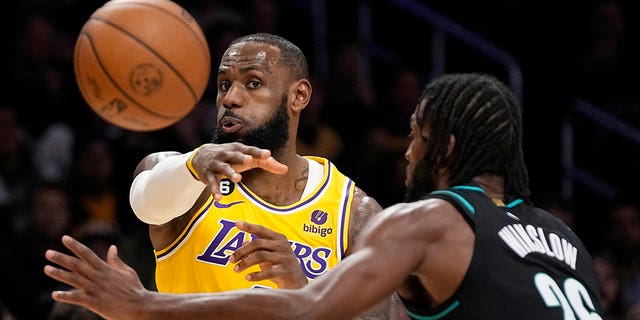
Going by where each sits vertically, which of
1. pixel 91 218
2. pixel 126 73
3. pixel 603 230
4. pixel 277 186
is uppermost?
pixel 126 73

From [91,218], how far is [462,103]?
5123 millimetres

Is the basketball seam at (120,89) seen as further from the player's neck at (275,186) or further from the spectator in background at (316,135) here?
the spectator in background at (316,135)

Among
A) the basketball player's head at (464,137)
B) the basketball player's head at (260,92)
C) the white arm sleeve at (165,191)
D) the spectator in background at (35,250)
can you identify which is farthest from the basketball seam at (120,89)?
the spectator in background at (35,250)

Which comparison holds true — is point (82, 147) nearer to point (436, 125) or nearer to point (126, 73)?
point (126, 73)

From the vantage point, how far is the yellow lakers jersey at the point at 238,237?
459 centimetres

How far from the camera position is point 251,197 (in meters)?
4.81

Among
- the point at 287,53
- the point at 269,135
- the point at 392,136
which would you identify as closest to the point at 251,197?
the point at 269,135

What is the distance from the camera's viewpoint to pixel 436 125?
3.58 metres

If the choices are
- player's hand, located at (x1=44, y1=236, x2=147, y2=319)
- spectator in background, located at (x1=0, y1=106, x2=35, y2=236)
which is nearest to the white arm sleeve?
player's hand, located at (x1=44, y1=236, x2=147, y2=319)

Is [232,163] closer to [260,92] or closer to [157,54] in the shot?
[260,92]

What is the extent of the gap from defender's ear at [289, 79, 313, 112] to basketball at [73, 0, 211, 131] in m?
0.54

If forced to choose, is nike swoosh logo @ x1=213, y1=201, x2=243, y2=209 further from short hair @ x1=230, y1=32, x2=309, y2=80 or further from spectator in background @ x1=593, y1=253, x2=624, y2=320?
spectator in background @ x1=593, y1=253, x2=624, y2=320

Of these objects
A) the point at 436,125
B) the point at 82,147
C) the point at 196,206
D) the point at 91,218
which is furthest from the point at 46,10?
the point at 436,125

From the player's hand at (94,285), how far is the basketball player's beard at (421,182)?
1.01 metres
